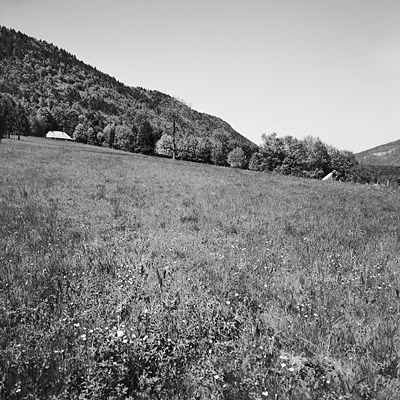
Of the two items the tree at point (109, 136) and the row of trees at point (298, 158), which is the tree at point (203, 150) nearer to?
the row of trees at point (298, 158)

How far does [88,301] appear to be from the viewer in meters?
4.10

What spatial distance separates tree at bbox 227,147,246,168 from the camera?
409ft

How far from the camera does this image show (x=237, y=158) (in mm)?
124625

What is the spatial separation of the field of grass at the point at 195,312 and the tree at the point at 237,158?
11853cm

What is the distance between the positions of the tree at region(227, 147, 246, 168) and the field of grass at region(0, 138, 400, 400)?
389 feet

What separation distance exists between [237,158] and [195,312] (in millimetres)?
123803

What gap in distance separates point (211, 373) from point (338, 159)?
133762mm

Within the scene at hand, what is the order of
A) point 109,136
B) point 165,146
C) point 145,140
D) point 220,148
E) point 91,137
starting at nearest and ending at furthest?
point 165,146 < point 145,140 < point 220,148 < point 109,136 < point 91,137

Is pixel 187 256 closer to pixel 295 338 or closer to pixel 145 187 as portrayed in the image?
pixel 295 338

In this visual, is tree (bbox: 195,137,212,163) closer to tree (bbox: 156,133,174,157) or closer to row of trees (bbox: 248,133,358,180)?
tree (bbox: 156,133,174,157)

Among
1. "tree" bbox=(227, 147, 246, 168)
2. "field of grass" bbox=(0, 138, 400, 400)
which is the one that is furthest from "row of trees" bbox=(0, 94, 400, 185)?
"field of grass" bbox=(0, 138, 400, 400)

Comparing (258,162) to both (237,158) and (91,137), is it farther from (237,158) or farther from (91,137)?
(91,137)

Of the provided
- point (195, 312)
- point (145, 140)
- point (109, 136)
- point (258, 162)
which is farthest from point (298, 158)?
point (195, 312)

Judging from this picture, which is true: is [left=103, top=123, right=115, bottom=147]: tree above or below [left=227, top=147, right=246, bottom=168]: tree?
above
